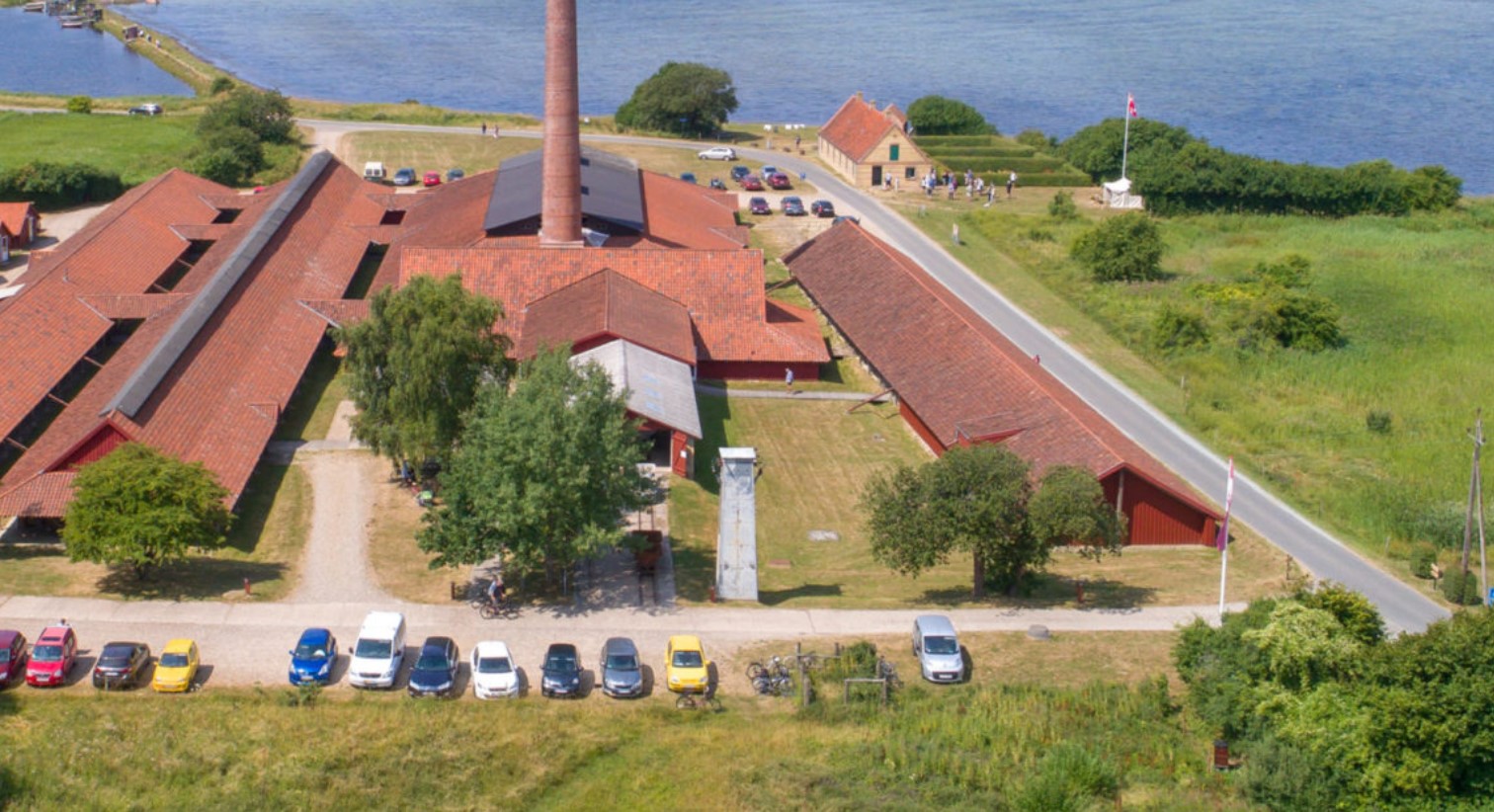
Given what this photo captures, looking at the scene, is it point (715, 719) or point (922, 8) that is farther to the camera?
point (922, 8)

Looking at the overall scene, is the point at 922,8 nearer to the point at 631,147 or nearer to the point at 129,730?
the point at 631,147

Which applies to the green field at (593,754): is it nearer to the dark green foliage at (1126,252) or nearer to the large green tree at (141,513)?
the large green tree at (141,513)

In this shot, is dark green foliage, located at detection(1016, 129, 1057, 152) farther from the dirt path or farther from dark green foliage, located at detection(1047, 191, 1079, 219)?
the dirt path

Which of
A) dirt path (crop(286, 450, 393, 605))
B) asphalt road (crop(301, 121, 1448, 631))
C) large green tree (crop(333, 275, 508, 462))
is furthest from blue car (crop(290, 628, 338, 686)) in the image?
asphalt road (crop(301, 121, 1448, 631))

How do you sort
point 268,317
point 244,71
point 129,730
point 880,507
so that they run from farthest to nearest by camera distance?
point 244,71 → point 268,317 → point 880,507 → point 129,730

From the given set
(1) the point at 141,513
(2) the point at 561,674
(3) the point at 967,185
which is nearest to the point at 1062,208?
(3) the point at 967,185

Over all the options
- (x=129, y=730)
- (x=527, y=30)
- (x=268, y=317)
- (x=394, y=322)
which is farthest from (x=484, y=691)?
(x=527, y=30)
